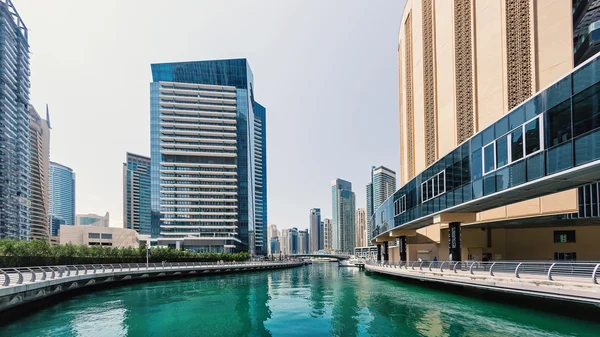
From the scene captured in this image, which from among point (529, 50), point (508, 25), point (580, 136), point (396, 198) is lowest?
point (396, 198)

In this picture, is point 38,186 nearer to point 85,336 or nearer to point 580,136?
point 85,336

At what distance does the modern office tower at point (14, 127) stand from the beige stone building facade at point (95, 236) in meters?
13.7

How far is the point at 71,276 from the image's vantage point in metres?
30.3

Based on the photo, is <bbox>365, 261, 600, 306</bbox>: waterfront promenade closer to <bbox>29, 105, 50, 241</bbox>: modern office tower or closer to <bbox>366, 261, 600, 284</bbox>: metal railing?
<bbox>366, 261, 600, 284</bbox>: metal railing

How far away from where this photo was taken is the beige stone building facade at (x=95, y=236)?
12488 cm

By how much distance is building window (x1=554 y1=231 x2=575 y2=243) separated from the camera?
123 ft

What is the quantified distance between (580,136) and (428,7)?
142 ft

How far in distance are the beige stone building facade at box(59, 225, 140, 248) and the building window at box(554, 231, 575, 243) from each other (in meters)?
128

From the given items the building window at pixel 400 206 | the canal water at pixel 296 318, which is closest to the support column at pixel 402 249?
the building window at pixel 400 206

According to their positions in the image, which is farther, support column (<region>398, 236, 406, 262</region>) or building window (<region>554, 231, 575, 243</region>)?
support column (<region>398, 236, 406, 262</region>)

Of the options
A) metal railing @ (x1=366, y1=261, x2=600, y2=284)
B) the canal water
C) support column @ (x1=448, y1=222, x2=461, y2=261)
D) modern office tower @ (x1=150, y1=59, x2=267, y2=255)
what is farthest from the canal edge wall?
modern office tower @ (x1=150, y1=59, x2=267, y2=255)

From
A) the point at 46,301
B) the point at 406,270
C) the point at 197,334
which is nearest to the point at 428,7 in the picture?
the point at 406,270

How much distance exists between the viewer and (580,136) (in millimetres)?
16797

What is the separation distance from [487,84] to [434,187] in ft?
45.5
